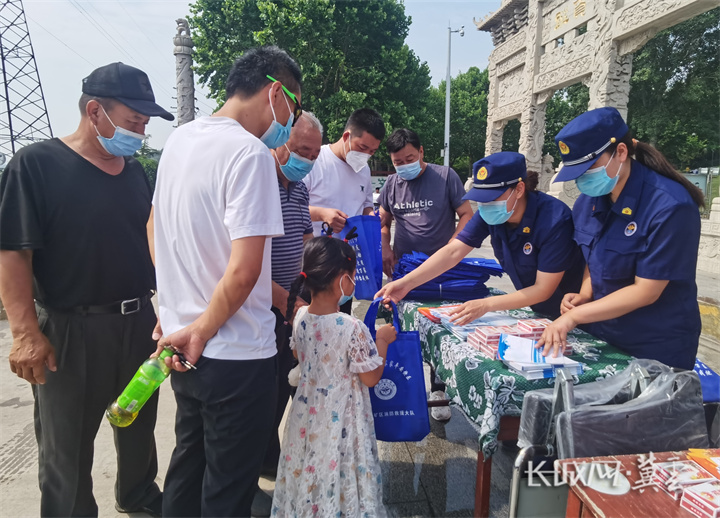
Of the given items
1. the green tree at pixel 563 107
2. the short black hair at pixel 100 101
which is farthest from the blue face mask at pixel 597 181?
the green tree at pixel 563 107

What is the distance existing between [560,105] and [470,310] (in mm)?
29598

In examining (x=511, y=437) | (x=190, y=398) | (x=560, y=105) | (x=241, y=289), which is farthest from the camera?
(x=560, y=105)

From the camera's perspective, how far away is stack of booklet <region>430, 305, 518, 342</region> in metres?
1.83

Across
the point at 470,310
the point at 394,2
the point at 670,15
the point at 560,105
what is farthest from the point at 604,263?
the point at 560,105

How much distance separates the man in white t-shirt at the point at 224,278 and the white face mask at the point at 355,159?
1.29 meters

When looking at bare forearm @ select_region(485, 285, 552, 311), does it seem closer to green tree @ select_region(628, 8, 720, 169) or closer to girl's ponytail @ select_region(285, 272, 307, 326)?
girl's ponytail @ select_region(285, 272, 307, 326)

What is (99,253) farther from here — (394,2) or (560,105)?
(560,105)

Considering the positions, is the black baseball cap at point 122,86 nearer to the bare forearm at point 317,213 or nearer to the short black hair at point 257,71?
the short black hair at point 257,71

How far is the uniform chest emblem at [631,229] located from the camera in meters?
1.55

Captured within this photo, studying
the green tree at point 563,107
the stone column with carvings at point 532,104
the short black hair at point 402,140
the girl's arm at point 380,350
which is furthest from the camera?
the green tree at point 563,107

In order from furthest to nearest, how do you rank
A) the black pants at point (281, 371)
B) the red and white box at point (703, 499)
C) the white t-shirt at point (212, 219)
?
1. the black pants at point (281, 371)
2. the white t-shirt at point (212, 219)
3. the red and white box at point (703, 499)

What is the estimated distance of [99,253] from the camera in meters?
Answer: 1.69

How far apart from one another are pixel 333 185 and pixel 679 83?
22.6 metres

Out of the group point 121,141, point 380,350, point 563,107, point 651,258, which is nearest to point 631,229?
point 651,258
